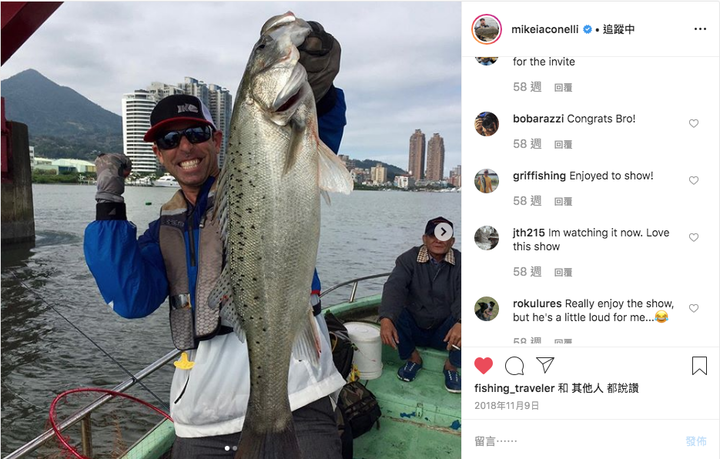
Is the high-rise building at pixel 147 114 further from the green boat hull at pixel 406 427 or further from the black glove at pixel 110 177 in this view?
the green boat hull at pixel 406 427

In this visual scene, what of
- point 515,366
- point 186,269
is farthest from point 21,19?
point 515,366

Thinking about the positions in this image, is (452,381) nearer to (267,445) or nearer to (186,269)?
(267,445)

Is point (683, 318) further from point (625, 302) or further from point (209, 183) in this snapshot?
point (209, 183)

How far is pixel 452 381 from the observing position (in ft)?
15.7

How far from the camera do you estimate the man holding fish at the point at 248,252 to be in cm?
194

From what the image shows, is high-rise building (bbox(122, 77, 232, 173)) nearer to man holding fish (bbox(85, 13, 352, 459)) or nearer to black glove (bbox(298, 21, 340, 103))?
man holding fish (bbox(85, 13, 352, 459))

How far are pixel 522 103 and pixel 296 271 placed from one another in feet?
4.94

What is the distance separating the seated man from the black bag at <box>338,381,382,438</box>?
3.34 ft

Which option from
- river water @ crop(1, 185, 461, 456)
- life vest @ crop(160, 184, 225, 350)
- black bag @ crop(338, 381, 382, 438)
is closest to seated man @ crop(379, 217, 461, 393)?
black bag @ crop(338, 381, 382, 438)

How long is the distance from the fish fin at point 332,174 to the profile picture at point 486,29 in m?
1.09

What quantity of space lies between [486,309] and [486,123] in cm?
101

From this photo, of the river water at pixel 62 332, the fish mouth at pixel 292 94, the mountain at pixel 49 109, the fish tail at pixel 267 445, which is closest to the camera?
the fish mouth at pixel 292 94

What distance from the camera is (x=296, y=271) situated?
200 cm

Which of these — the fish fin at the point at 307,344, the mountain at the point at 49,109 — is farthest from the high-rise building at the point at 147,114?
the mountain at the point at 49,109
